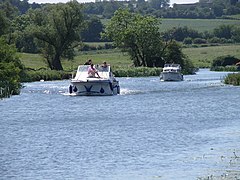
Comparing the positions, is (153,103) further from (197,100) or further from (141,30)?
(141,30)

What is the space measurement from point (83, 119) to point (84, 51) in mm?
122032

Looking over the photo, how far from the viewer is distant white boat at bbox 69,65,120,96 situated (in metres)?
62.8

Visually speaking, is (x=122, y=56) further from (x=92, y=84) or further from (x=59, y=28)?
(x=92, y=84)

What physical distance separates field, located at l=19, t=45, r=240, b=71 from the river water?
74437mm

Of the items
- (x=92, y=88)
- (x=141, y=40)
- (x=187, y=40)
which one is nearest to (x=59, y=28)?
(x=141, y=40)

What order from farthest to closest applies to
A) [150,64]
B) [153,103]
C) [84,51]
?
[84,51]
[150,64]
[153,103]

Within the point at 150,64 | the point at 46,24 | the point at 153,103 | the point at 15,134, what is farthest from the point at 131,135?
the point at 150,64

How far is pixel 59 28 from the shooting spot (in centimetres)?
11475

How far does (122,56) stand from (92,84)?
327 ft

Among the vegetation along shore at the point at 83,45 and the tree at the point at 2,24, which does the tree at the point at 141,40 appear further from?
the tree at the point at 2,24

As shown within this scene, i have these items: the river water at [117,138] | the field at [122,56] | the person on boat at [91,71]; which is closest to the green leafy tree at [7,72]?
the river water at [117,138]

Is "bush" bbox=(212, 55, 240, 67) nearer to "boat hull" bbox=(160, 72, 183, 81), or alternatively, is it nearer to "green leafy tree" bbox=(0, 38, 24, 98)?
"boat hull" bbox=(160, 72, 183, 81)

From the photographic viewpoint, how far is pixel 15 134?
3619 centimetres

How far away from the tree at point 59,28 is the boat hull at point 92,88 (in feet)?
166
